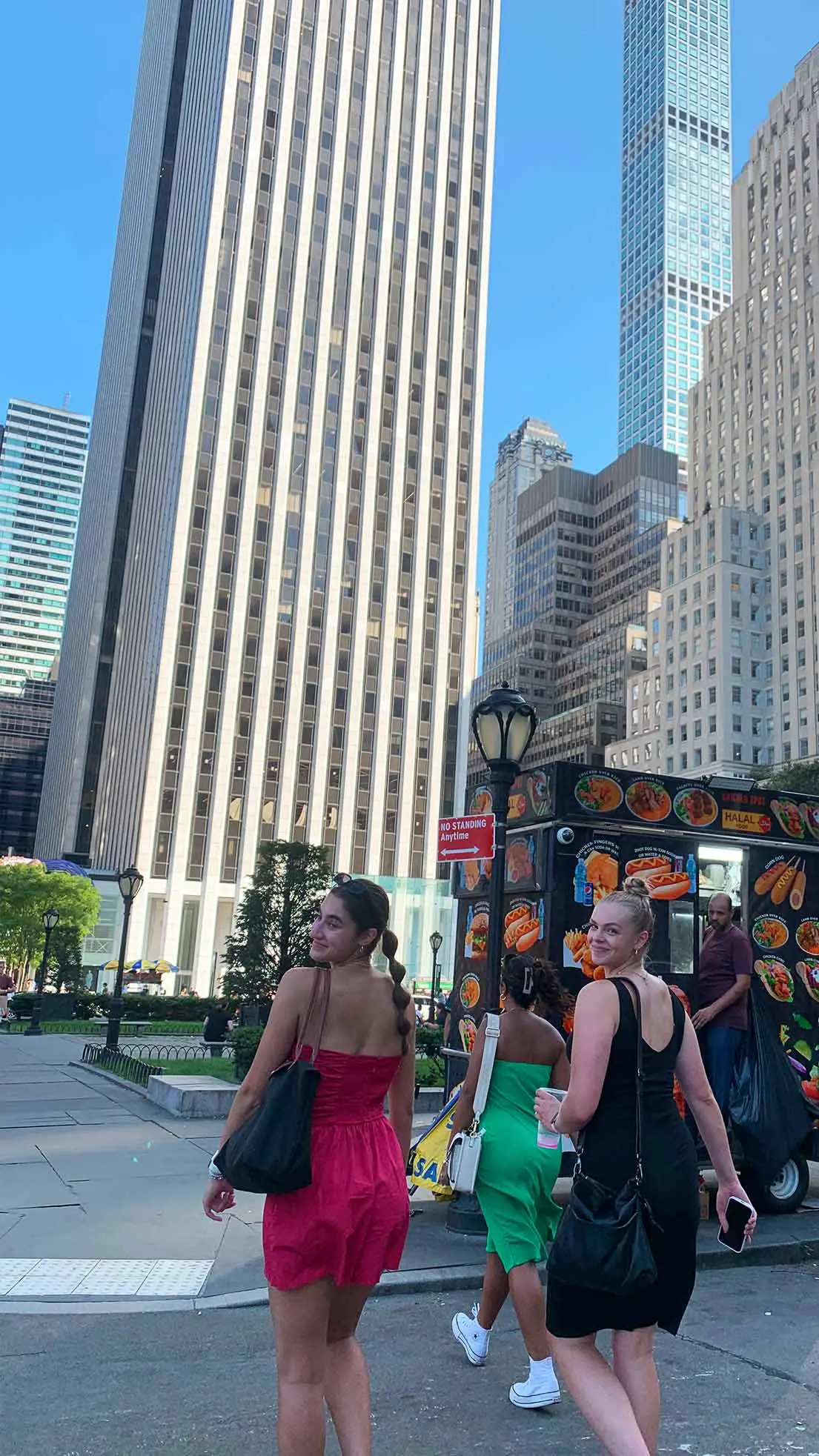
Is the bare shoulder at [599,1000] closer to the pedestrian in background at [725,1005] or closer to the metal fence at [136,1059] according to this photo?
the pedestrian in background at [725,1005]

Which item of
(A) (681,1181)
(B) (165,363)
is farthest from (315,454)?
(A) (681,1181)

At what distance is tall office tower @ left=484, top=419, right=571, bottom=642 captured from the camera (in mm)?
160625

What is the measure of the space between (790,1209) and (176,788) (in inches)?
2520

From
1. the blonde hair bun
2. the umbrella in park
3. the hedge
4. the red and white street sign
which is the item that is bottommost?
the hedge

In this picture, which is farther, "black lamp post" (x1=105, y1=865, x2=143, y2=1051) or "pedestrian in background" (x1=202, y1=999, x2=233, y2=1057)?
"pedestrian in background" (x1=202, y1=999, x2=233, y2=1057)

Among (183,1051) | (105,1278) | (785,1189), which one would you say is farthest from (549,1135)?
(183,1051)

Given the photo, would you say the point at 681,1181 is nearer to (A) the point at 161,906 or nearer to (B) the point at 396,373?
(A) the point at 161,906

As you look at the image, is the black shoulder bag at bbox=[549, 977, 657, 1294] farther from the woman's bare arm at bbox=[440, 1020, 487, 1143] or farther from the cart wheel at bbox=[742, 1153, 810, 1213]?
the cart wheel at bbox=[742, 1153, 810, 1213]

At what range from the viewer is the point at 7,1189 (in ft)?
29.9

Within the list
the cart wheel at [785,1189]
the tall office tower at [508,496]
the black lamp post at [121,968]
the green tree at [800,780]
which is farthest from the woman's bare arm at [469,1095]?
the tall office tower at [508,496]

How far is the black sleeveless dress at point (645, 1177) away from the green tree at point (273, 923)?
80.0 ft

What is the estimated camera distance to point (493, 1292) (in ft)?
17.2

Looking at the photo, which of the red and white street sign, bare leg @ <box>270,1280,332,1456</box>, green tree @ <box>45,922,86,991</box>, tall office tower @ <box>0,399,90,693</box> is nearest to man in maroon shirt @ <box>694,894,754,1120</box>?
the red and white street sign

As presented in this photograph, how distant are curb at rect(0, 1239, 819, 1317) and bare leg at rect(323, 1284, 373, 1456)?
10.1 feet
